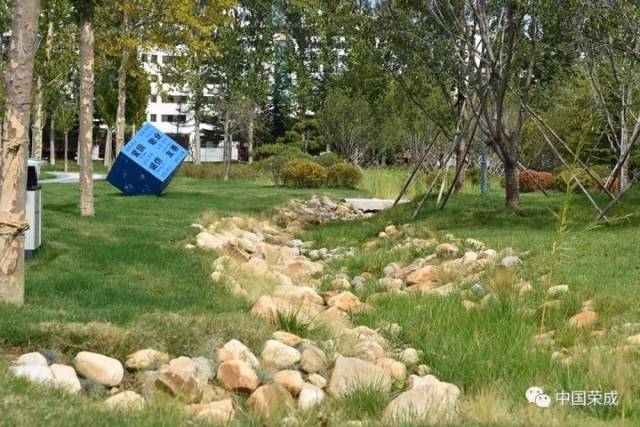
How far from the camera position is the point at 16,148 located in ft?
19.8

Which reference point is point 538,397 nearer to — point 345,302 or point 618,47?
point 345,302

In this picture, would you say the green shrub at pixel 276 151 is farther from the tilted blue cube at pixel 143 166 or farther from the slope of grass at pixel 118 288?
the slope of grass at pixel 118 288

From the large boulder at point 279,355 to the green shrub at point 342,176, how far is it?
75.0ft

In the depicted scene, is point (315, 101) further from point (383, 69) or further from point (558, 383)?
point (558, 383)

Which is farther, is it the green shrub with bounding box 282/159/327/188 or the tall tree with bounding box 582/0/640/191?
the green shrub with bounding box 282/159/327/188

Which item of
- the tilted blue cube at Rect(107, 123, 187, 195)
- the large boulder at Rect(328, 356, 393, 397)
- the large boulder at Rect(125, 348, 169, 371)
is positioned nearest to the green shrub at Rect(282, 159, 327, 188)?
the tilted blue cube at Rect(107, 123, 187, 195)

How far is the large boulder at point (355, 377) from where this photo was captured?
188 inches

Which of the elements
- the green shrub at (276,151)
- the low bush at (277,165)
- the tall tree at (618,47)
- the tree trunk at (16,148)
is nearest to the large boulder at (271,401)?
the tree trunk at (16,148)

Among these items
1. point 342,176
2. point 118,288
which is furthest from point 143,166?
point 118,288

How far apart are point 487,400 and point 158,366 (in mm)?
1960

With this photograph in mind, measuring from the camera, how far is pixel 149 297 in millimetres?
6906

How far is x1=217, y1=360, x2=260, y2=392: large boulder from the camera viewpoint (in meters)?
4.80

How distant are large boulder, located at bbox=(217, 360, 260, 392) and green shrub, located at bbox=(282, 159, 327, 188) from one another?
→ 884 inches

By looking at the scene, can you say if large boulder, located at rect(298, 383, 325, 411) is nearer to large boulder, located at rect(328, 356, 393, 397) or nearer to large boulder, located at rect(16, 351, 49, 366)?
large boulder, located at rect(328, 356, 393, 397)
